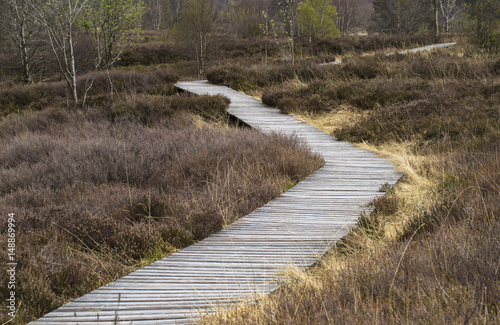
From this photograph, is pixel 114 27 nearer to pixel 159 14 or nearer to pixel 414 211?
pixel 414 211

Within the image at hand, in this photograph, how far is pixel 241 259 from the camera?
3176mm

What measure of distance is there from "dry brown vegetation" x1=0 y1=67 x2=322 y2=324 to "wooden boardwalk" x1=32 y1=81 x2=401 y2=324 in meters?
0.31

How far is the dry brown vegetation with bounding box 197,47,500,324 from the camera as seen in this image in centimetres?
199

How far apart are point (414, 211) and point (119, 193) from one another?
3.12 meters

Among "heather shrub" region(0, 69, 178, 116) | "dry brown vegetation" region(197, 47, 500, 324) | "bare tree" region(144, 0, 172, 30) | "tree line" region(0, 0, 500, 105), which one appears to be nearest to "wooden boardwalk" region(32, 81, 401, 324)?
"dry brown vegetation" region(197, 47, 500, 324)

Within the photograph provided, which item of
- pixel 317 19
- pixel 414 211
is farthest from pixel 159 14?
pixel 414 211

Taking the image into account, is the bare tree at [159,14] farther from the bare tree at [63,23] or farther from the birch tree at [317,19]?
the bare tree at [63,23]

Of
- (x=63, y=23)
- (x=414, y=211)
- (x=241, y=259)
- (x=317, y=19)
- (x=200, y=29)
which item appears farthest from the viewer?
(x=317, y=19)

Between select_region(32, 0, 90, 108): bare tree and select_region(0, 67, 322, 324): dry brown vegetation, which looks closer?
select_region(0, 67, 322, 324): dry brown vegetation

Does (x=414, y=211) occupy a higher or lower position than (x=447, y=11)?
lower

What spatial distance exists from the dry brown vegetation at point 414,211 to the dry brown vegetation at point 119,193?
4.28ft

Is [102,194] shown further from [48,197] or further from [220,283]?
[220,283]

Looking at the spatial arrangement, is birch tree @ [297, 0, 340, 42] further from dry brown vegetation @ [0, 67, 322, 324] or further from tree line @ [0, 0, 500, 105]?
dry brown vegetation @ [0, 67, 322, 324]

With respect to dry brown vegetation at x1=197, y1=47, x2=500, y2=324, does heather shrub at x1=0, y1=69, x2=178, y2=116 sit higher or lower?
higher
